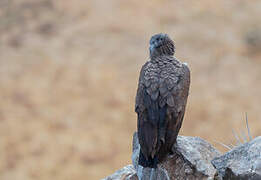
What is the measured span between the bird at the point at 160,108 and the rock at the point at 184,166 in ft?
0.36

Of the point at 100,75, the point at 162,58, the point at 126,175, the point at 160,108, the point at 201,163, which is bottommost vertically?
the point at 201,163

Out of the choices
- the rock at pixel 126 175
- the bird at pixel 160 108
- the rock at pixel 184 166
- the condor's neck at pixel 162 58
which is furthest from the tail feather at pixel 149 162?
the condor's neck at pixel 162 58

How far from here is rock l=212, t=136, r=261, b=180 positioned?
5.44 meters

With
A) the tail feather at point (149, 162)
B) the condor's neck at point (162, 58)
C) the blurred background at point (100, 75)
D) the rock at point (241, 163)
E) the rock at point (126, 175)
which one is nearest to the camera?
the rock at point (241, 163)

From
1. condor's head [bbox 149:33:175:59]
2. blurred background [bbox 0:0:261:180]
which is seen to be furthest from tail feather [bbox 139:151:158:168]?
blurred background [bbox 0:0:261:180]

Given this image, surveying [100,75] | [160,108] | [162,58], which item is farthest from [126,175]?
[100,75]

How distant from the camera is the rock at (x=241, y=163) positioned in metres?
5.44

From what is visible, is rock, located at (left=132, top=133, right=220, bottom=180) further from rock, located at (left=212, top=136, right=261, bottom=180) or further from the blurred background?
the blurred background

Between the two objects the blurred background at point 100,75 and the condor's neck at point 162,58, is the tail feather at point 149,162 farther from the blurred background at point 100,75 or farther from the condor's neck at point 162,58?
the blurred background at point 100,75

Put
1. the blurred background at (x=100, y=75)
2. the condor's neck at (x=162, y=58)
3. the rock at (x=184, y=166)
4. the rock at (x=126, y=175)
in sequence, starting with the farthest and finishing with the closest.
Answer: the blurred background at (x=100, y=75) < the rock at (x=126, y=175) < the condor's neck at (x=162, y=58) < the rock at (x=184, y=166)

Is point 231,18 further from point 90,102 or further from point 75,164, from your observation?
point 75,164

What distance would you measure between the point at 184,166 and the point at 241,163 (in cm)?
63

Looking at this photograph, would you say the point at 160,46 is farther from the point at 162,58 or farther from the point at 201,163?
the point at 201,163

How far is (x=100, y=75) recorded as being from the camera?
71.6 ft
